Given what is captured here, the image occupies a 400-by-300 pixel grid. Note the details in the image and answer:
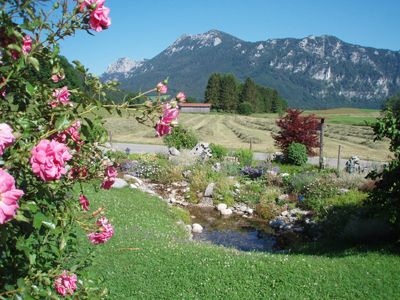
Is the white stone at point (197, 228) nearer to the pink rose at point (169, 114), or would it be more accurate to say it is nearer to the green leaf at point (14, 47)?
the pink rose at point (169, 114)

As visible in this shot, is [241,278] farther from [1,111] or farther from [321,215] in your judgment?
[321,215]

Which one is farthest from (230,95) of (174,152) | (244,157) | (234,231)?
(234,231)

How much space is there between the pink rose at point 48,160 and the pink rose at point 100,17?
78 centimetres

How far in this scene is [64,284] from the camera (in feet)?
7.27

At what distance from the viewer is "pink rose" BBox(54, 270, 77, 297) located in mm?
2186

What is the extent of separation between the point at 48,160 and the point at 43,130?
0.51 meters

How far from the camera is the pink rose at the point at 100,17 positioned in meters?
1.97

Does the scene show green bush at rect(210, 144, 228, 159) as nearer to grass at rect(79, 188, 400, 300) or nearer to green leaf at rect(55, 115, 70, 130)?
grass at rect(79, 188, 400, 300)

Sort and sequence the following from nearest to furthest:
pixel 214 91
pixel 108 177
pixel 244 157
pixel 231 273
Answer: pixel 108 177 → pixel 231 273 → pixel 244 157 → pixel 214 91

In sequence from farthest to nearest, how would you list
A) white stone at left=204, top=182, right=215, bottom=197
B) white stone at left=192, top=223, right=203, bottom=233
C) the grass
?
1. white stone at left=204, top=182, right=215, bottom=197
2. white stone at left=192, top=223, right=203, bottom=233
3. the grass

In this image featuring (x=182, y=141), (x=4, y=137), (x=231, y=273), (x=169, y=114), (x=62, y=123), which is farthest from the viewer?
(x=182, y=141)

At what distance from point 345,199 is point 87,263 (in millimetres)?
10848

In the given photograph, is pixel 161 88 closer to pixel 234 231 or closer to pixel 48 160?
pixel 48 160

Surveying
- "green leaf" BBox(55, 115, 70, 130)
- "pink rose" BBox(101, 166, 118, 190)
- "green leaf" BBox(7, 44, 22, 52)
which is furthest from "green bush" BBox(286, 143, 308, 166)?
"green leaf" BBox(7, 44, 22, 52)
